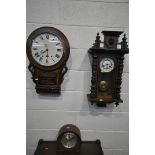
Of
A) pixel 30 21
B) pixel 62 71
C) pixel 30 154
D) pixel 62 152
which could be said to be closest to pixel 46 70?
pixel 62 71

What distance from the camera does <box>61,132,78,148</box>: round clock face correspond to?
1.49 meters

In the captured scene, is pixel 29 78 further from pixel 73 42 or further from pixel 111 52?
pixel 111 52

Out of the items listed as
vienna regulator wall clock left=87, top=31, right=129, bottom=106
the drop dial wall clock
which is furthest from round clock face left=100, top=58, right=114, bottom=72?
the drop dial wall clock

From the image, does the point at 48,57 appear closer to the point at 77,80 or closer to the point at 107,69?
the point at 77,80

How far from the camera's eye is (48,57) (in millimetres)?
1583

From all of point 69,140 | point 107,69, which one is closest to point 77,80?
point 107,69

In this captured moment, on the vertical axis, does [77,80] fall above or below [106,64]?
below

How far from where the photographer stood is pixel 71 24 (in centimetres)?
164

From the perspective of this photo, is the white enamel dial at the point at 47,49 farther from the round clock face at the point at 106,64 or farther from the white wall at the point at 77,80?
the round clock face at the point at 106,64

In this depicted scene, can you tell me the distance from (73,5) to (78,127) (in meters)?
1.08

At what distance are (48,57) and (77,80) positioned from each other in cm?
32

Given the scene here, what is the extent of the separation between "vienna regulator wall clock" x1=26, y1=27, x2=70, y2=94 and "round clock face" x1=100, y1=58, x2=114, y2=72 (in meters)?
0.30

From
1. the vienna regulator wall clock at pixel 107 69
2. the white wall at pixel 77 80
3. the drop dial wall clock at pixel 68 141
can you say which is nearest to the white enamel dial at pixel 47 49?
the white wall at pixel 77 80

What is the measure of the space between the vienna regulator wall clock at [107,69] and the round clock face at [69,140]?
32 cm
